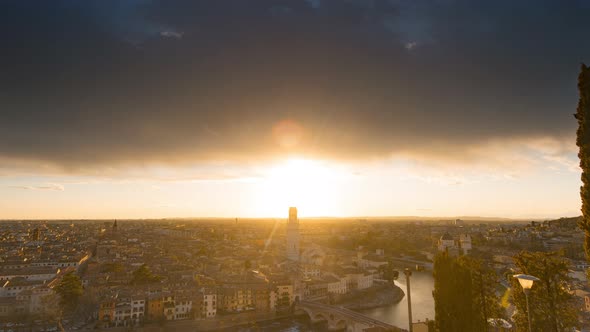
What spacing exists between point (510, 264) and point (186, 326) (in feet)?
129

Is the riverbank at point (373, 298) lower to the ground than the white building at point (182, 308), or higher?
lower

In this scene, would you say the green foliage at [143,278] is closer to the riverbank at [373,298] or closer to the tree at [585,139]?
the riverbank at [373,298]

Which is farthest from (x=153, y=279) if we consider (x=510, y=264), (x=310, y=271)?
(x=510, y=264)

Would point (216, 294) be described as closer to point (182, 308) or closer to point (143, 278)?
point (182, 308)

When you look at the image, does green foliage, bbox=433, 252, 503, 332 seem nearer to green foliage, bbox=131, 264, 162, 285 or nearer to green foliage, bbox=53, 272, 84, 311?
green foliage, bbox=53, 272, 84, 311

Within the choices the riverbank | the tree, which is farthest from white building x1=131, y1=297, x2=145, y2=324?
the tree

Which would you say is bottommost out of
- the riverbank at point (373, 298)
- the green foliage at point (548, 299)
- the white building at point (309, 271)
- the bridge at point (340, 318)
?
the riverbank at point (373, 298)

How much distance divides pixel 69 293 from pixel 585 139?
32.9 meters

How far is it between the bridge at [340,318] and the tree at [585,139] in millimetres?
14787

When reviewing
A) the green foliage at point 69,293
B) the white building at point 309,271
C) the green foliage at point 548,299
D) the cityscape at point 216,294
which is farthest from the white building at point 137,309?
the green foliage at point 548,299

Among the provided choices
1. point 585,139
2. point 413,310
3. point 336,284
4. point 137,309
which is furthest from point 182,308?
point 585,139

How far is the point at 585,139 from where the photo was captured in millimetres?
8555

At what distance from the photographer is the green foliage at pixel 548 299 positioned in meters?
10.9

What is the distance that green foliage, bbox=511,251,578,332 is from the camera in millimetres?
10930
